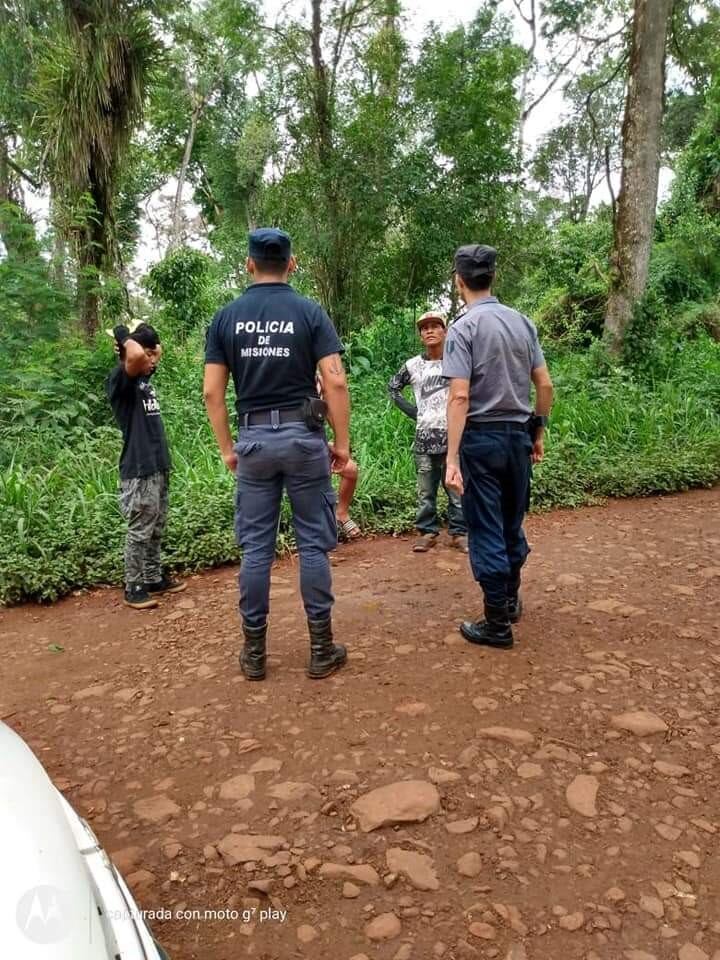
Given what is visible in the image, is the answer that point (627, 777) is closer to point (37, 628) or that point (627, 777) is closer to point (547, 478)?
point (37, 628)

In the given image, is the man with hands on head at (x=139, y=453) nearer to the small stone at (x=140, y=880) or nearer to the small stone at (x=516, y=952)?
the small stone at (x=140, y=880)

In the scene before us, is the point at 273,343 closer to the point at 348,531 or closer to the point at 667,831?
the point at 667,831

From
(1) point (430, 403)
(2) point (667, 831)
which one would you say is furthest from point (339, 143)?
(2) point (667, 831)

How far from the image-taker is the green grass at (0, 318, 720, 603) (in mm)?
4934

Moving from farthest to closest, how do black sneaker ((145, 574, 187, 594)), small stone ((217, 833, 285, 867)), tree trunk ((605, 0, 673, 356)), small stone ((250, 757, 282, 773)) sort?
tree trunk ((605, 0, 673, 356)) < black sneaker ((145, 574, 187, 594)) < small stone ((250, 757, 282, 773)) < small stone ((217, 833, 285, 867))

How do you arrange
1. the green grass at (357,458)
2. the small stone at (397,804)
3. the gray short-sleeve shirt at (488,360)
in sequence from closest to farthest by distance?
the small stone at (397,804)
the gray short-sleeve shirt at (488,360)
the green grass at (357,458)

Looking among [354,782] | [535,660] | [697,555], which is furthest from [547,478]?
[354,782]

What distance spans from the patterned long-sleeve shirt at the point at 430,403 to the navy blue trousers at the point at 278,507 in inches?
80.4

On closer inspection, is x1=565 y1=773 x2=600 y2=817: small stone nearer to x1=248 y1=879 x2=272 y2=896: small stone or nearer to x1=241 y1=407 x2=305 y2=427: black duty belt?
x1=248 y1=879 x2=272 y2=896: small stone

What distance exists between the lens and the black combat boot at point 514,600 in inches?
142

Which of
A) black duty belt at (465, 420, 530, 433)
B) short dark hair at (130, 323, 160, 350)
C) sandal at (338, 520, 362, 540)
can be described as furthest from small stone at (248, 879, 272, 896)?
sandal at (338, 520, 362, 540)

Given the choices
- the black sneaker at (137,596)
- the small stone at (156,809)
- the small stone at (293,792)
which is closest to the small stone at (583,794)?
the small stone at (293,792)

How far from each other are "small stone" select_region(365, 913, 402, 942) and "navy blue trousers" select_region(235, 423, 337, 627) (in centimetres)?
144

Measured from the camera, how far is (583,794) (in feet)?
7.75
